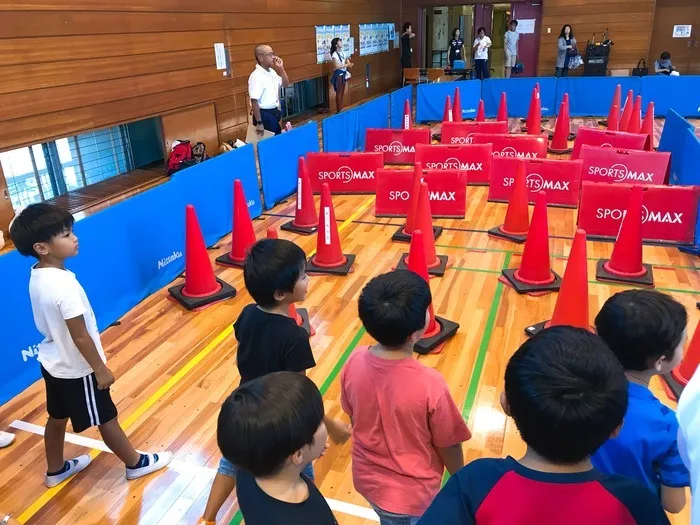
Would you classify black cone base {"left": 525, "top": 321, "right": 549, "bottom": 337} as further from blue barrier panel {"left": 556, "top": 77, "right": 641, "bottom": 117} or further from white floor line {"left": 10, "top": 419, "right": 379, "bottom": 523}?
blue barrier panel {"left": 556, "top": 77, "right": 641, "bottom": 117}

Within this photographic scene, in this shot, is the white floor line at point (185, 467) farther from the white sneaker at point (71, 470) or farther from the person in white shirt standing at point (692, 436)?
the person in white shirt standing at point (692, 436)

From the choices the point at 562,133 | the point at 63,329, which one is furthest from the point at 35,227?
the point at 562,133

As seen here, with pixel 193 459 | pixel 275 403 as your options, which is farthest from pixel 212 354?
pixel 275 403

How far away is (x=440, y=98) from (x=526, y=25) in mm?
6783

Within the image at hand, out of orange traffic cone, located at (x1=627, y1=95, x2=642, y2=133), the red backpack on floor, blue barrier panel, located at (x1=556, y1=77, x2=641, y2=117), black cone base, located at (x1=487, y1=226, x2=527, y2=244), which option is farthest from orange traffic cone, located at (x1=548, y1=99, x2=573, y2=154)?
the red backpack on floor

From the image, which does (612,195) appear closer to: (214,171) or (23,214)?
(214,171)

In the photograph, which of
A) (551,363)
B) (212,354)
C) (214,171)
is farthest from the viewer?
(214,171)

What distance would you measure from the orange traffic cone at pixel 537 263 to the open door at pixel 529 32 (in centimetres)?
1416

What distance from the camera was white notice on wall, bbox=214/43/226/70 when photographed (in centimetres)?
927

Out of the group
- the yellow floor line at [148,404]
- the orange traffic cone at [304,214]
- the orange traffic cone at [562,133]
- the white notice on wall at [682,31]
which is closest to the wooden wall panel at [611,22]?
the white notice on wall at [682,31]

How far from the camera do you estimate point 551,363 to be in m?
1.21

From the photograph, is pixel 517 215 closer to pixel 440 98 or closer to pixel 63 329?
pixel 63 329

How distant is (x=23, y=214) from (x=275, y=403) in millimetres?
1803

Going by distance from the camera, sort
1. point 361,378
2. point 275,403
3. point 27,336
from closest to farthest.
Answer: point 275,403 → point 361,378 → point 27,336
